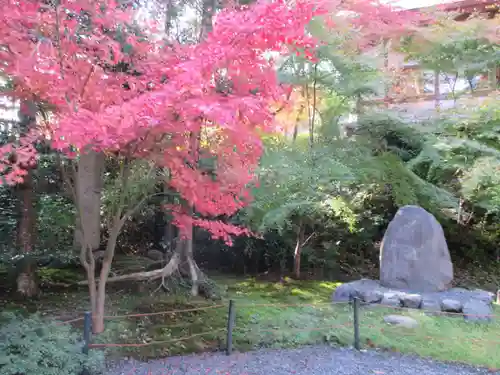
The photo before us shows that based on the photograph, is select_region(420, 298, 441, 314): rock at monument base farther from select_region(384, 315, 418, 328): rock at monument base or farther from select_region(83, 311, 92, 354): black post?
select_region(83, 311, 92, 354): black post

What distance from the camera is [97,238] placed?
9.91 meters

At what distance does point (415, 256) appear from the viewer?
28.7 ft

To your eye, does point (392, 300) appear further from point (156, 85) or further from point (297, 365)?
point (156, 85)

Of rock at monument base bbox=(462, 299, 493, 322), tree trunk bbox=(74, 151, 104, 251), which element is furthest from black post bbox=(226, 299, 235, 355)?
rock at monument base bbox=(462, 299, 493, 322)

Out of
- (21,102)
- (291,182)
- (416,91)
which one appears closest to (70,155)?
(21,102)

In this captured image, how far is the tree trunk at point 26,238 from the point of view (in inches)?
278

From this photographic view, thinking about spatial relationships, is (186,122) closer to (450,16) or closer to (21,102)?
(21,102)

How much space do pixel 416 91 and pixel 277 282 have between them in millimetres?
9276

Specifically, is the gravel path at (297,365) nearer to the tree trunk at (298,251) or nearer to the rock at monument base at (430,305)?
the rock at monument base at (430,305)

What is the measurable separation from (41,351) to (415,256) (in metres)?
6.99

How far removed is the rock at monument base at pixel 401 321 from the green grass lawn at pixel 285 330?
11 centimetres

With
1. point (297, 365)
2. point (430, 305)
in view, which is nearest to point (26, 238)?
point (297, 365)

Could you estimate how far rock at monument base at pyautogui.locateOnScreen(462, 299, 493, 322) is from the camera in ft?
24.2

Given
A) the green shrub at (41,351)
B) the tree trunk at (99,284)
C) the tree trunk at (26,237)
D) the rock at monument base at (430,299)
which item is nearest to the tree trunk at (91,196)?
the tree trunk at (26,237)
